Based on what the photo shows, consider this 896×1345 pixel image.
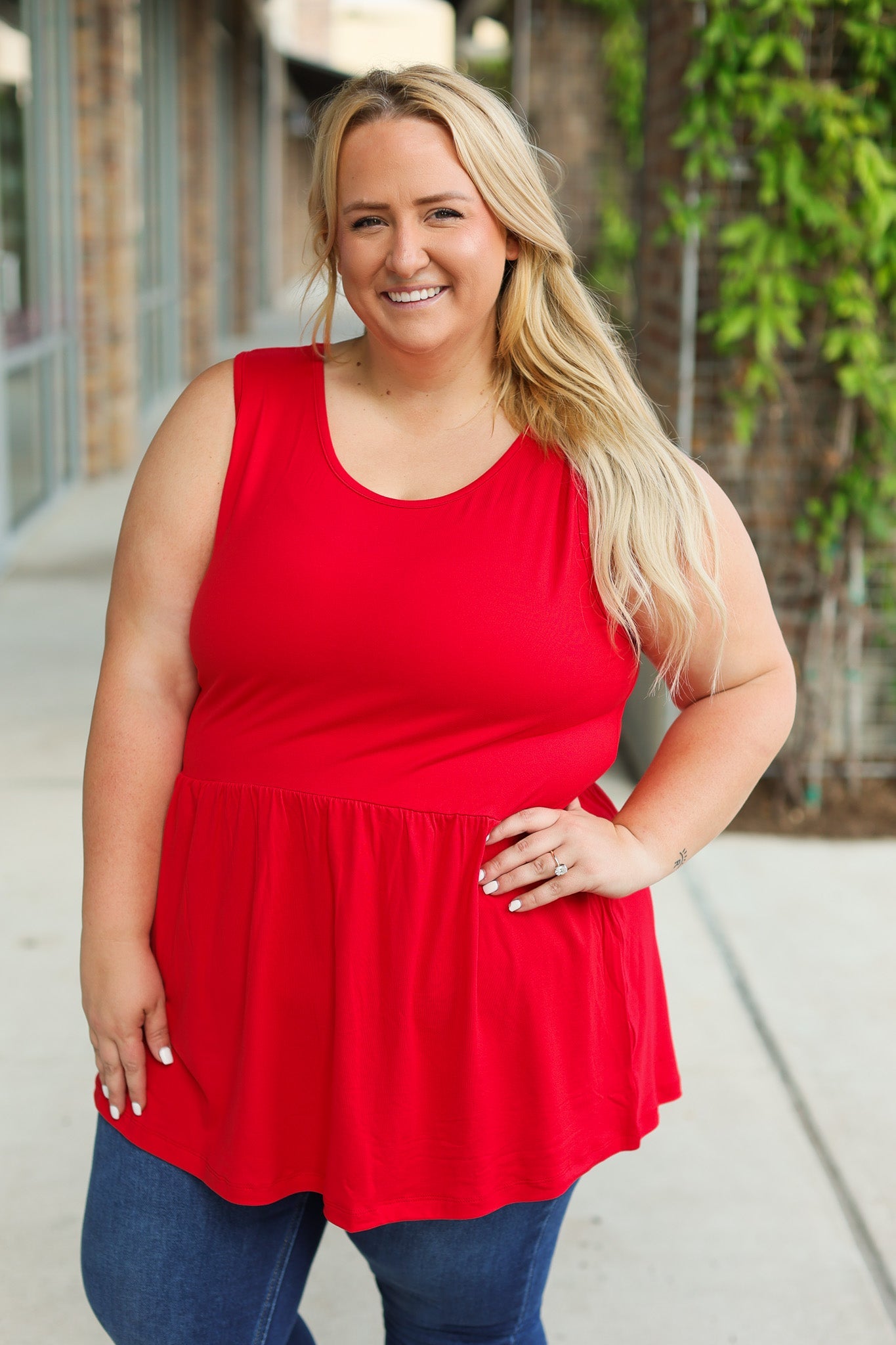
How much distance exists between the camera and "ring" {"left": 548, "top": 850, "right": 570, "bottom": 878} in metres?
1.33

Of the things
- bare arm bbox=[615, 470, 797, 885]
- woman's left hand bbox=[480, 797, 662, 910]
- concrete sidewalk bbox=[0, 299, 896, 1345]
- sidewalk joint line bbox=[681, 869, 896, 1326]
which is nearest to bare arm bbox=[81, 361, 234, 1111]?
woman's left hand bbox=[480, 797, 662, 910]

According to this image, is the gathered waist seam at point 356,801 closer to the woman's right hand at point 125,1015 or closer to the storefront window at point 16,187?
the woman's right hand at point 125,1015

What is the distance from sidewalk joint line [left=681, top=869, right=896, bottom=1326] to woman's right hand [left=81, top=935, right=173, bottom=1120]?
1389 mm

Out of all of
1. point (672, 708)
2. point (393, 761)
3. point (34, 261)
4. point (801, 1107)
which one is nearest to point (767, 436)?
point (672, 708)

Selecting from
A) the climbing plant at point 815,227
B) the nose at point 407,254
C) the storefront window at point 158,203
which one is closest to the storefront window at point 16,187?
the storefront window at point 158,203

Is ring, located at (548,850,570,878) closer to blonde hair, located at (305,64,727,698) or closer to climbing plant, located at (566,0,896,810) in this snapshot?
blonde hair, located at (305,64,727,698)

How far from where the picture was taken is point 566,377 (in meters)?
1.41

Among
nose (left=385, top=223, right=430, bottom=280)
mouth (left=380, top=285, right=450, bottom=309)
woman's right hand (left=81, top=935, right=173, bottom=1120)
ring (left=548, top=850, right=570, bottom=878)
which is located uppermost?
nose (left=385, top=223, right=430, bottom=280)

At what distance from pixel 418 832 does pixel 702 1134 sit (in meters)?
1.58

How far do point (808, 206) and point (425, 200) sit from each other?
2.77 m

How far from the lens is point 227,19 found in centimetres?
1482

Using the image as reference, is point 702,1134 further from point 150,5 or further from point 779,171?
point 150,5

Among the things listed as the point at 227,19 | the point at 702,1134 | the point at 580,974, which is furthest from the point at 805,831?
the point at 227,19

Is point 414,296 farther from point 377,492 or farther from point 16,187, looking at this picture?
point 16,187
